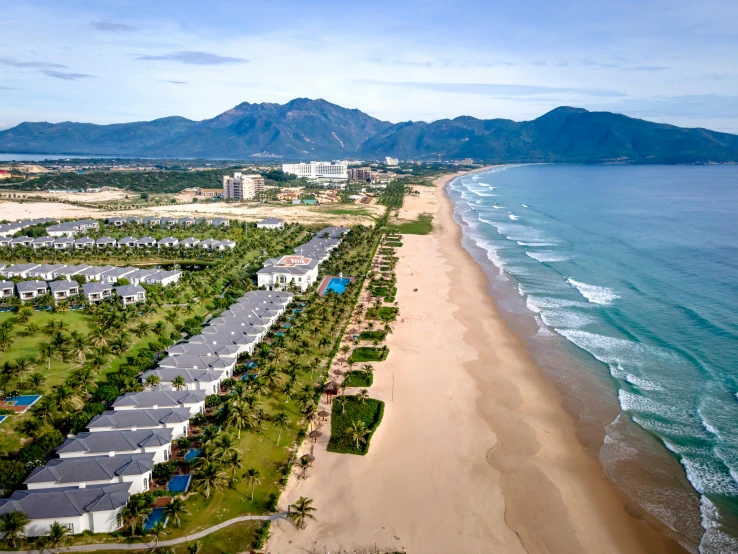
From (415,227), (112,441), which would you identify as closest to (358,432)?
(112,441)

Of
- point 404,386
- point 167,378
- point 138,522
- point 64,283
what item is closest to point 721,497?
point 404,386

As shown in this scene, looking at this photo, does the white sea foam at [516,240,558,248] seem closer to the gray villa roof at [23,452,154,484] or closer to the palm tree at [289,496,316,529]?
the palm tree at [289,496,316,529]

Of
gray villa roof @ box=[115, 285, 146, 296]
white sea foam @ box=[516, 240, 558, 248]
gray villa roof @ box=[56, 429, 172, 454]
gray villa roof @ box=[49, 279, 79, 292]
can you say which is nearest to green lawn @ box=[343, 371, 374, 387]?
gray villa roof @ box=[56, 429, 172, 454]

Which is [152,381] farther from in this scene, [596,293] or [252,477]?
[596,293]

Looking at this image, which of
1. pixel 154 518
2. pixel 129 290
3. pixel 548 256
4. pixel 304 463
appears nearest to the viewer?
pixel 154 518

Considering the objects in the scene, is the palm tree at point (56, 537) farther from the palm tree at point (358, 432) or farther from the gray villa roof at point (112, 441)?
the palm tree at point (358, 432)

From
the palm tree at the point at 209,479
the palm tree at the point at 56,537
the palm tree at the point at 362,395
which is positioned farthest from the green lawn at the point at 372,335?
the palm tree at the point at 56,537
